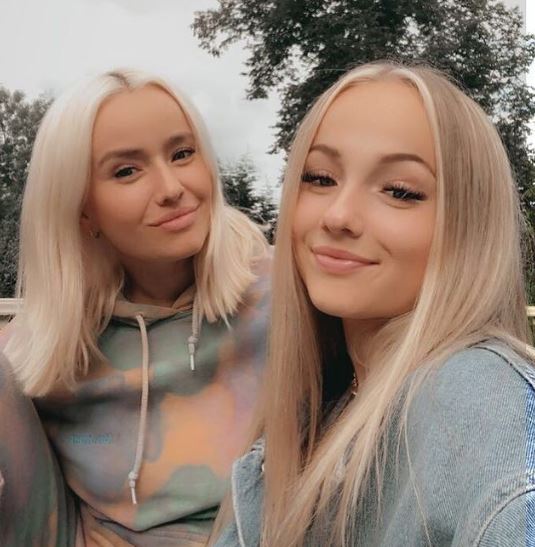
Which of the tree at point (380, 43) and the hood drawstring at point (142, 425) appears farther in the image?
the tree at point (380, 43)

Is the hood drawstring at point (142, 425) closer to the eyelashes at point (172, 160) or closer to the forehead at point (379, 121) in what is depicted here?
the eyelashes at point (172, 160)

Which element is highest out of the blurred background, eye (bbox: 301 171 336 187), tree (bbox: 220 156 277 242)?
the blurred background

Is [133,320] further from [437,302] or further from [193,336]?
[437,302]

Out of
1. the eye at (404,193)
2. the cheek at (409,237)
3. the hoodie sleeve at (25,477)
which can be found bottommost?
the hoodie sleeve at (25,477)

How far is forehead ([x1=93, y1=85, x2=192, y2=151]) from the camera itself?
1111mm

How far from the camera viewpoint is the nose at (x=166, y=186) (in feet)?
3.64

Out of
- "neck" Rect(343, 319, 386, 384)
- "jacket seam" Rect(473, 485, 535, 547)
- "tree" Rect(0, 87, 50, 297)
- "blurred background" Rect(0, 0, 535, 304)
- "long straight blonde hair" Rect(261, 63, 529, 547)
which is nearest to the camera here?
"jacket seam" Rect(473, 485, 535, 547)

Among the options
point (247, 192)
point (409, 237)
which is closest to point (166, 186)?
point (409, 237)

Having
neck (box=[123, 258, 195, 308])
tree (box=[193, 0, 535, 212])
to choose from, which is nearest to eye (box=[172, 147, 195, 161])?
neck (box=[123, 258, 195, 308])

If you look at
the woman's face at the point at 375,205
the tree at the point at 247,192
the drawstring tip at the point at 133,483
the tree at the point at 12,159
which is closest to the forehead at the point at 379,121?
the woman's face at the point at 375,205

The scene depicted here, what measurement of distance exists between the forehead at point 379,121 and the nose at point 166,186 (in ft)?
1.30

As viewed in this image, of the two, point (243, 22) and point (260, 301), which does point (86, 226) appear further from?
point (243, 22)

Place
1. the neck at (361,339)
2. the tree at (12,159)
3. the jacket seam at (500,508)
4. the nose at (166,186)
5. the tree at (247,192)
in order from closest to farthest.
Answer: the jacket seam at (500,508), the neck at (361,339), the nose at (166,186), the tree at (247,192), the tree at (12,159)

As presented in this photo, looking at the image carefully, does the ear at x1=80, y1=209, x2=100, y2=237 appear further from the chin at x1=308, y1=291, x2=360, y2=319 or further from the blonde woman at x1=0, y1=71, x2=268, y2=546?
the chin at x1=308, y1=291, x2=360, y2=319
